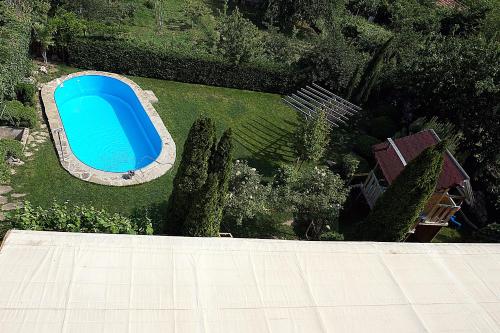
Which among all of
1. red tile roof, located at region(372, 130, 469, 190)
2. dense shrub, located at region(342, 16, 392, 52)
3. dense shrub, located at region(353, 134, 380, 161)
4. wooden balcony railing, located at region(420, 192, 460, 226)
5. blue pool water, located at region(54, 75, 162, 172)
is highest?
dense shrub, located at region(342, 16, 392, 52)

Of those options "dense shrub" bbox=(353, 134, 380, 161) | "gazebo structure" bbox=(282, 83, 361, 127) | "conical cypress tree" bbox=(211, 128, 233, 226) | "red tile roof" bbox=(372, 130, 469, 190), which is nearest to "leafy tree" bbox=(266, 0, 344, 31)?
"gazebo structure" bbox=(282, 83, 361, 127)

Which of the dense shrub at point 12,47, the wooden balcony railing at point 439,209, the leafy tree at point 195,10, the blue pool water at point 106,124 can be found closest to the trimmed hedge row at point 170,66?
the blue pool water at point 106,124

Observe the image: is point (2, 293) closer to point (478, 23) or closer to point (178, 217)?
point (178, 217)

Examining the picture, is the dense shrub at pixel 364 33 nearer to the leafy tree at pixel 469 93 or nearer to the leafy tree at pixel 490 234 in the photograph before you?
the leafy tree at pixel 469 93

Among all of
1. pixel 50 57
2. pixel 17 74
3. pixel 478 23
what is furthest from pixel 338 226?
pixel 478 23

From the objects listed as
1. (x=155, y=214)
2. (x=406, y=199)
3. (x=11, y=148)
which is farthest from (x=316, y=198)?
(x=11, y=148)

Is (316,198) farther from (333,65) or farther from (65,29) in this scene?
(65,29)

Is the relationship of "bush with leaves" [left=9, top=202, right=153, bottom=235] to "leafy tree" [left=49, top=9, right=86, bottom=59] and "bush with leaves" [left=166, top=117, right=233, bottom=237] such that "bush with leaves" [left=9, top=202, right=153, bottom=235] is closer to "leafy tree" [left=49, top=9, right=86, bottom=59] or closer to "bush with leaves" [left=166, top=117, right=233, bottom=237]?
"bush with leaves" [left=166, top=117, right=233, bottom=237]
